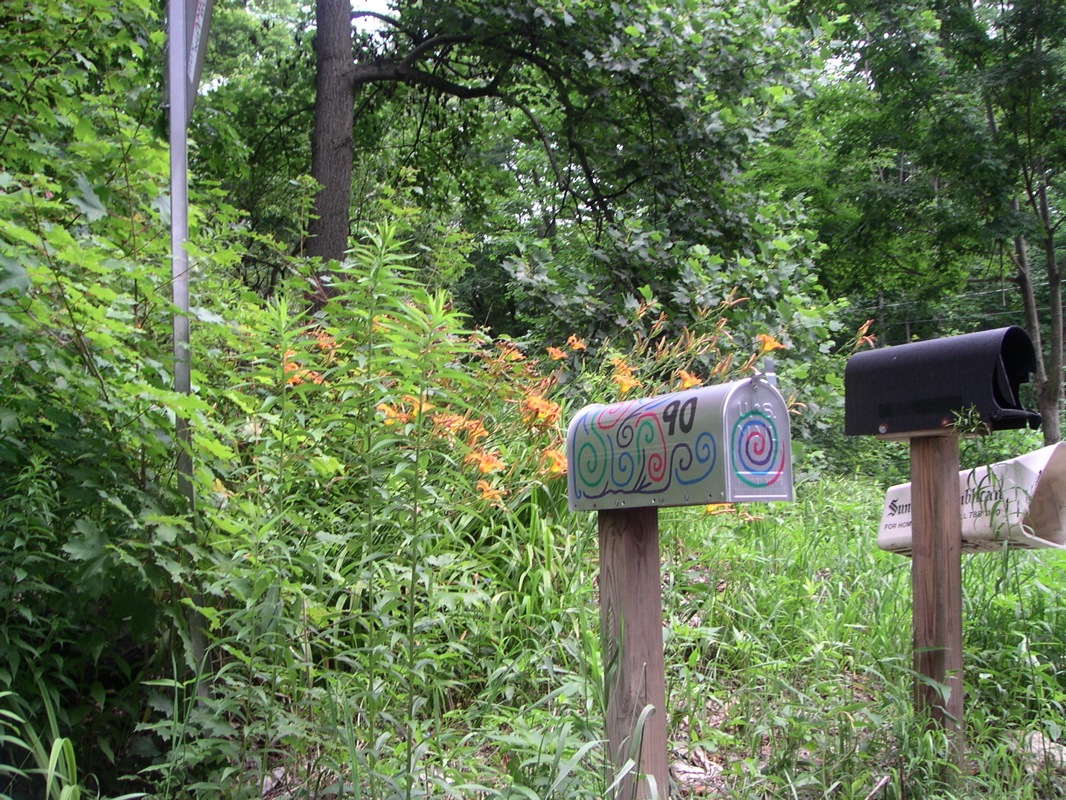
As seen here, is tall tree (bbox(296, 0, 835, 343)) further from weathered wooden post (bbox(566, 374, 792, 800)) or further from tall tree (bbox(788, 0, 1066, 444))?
tall tree (bbox(788, 0, 1066, 444))

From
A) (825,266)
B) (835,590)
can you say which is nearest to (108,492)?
(835,590)

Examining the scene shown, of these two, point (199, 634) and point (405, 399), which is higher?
point (405, 399)

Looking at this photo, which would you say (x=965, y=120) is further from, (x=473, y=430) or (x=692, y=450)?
(x=692, y=450)

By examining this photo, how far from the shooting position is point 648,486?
1933 millimetres

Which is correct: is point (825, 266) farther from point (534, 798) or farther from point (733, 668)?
point (534, 798)

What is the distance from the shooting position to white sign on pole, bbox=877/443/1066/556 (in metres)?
2.68

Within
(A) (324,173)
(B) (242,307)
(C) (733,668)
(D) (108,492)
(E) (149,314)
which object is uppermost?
(A) (324,173)

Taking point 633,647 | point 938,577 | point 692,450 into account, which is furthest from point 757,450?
point 938,577

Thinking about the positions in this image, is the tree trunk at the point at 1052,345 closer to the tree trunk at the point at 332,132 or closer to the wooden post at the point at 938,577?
the tree trunk at the point at 332,132

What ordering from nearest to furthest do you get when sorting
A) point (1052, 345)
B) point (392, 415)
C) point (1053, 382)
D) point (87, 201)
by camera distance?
point (87, 201)
point (392, 415)
point (1053, 382)
point (1052, 345)

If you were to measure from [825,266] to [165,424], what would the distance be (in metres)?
13.4

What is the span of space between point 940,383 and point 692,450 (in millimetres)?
1280

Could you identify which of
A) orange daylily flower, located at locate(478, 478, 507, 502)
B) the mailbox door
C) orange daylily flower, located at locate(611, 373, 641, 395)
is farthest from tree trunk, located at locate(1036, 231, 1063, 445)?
the mailbox door

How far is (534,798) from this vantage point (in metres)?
1.85
